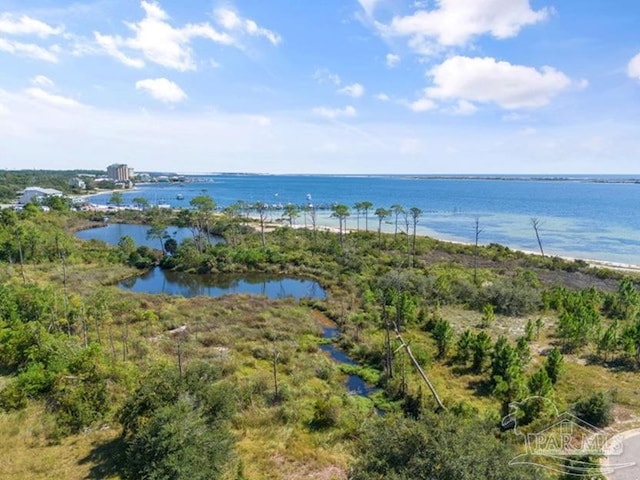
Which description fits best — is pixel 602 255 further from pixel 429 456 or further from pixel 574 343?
pixel 429 456

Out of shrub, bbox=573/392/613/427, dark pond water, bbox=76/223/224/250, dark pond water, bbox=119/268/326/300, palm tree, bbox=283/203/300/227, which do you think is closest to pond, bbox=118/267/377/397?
dark pond water, bbox=119/268/326/300

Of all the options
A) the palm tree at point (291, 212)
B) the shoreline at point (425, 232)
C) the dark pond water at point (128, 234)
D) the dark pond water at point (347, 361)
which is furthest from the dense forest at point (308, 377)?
the palm tree at point (291, 212)

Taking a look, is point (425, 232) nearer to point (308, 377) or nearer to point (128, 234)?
point (128, 234)

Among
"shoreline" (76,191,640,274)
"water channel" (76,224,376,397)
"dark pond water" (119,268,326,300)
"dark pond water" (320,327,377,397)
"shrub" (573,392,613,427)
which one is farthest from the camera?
"shoreline" (76,191,640,274)

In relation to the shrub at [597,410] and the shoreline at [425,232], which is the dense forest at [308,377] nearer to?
the shrub at [597,410]

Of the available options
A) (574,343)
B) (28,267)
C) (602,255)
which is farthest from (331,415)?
(602,255)

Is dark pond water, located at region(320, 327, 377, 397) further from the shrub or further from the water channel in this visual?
the shrub
